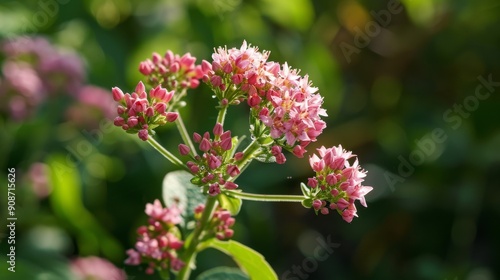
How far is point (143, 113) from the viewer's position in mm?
1745

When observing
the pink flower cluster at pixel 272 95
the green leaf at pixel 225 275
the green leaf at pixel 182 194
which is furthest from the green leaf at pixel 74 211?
the pink flower cluster at pixel 272 95

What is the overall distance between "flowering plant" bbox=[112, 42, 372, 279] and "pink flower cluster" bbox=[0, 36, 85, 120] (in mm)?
1557

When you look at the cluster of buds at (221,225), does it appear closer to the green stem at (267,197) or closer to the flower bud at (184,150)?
the green stem at (267,197)

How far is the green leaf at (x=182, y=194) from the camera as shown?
2.07 m

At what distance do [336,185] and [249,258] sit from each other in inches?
11.8

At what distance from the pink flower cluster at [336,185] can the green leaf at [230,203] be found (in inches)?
7.1

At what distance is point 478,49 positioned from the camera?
4.86m

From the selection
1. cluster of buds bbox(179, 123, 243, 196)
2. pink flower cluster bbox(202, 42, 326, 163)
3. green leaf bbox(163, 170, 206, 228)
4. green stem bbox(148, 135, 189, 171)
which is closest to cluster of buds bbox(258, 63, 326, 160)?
pink flower cluster bbox(202, 42, 326, 163)

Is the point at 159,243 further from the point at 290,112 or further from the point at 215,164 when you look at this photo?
the point at 290,112

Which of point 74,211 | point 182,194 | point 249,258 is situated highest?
point 74,211

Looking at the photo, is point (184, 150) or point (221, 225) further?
point (221, 225)

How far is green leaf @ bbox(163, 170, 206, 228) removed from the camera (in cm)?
207

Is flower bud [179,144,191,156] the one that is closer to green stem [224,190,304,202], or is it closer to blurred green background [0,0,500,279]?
green stem [224,190,304,202]

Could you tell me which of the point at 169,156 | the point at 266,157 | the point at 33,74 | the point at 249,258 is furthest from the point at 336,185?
the point at 33,74
